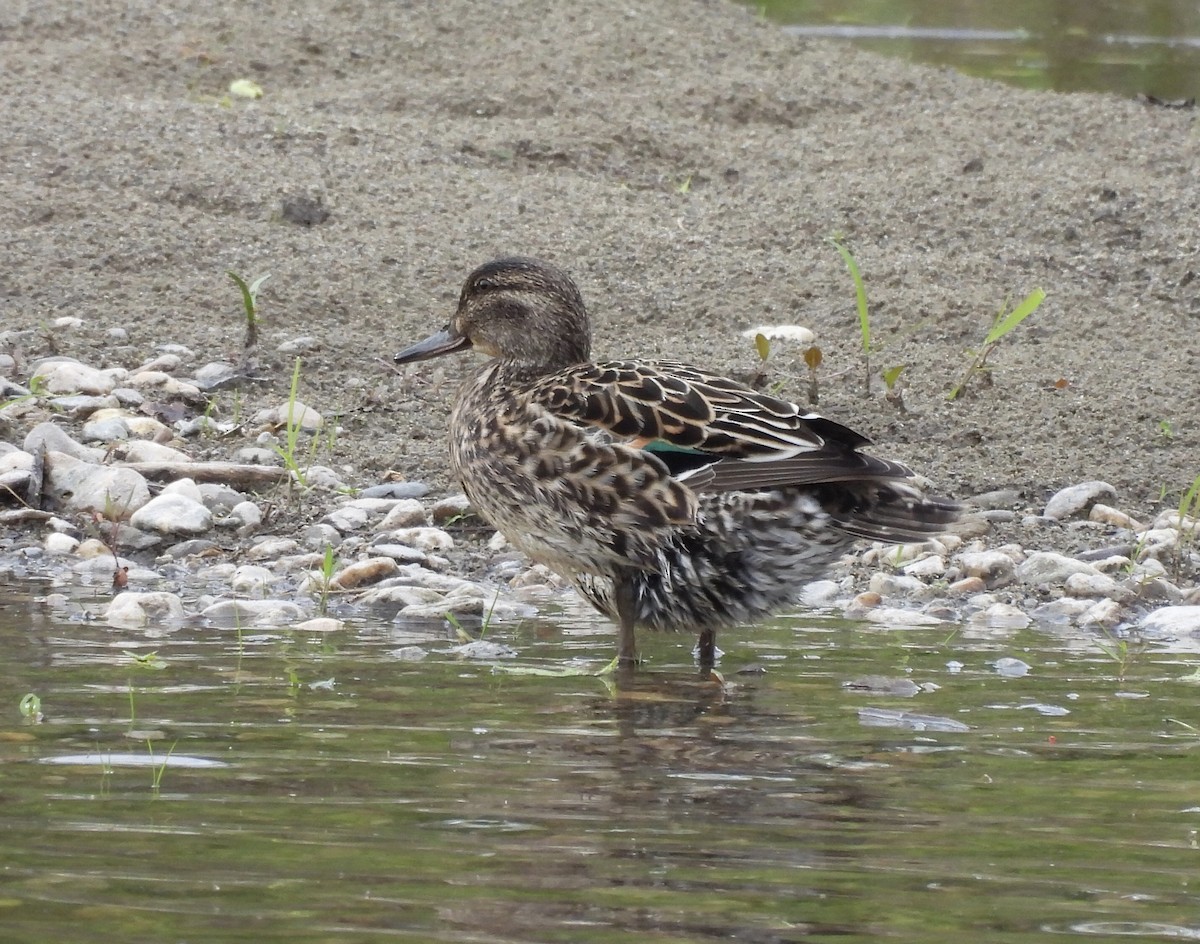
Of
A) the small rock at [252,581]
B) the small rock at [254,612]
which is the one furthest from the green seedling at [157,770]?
the small rock at [252,581]

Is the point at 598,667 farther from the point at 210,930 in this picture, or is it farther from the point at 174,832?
the point at 210,930

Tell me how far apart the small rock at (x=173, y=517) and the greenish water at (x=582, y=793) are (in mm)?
1025

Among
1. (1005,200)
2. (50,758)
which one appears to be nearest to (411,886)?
(50,758)

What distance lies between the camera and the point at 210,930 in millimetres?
2658

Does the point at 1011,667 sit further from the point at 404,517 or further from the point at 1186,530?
the point at 404,517

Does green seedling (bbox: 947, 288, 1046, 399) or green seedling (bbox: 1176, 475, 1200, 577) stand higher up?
green seedling (bbox: 947, 288, 1046, 399)

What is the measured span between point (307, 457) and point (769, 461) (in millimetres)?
2393

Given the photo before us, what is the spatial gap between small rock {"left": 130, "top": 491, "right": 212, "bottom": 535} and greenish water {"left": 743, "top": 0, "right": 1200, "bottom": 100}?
8.63 metres

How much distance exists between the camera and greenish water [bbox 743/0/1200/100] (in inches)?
552

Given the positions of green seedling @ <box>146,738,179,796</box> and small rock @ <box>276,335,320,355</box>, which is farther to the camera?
small rock @ <box>276,335,320,355</box>

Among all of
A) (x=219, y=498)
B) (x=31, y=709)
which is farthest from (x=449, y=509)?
(x=31, y=709)

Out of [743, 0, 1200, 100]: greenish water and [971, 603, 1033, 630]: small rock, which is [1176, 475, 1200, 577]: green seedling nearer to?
[971, 603, 1033, 630]: small rock

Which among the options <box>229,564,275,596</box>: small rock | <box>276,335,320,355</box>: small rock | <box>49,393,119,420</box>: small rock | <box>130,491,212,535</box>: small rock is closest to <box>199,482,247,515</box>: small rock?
<box>130,491,212,535</box>: small rock

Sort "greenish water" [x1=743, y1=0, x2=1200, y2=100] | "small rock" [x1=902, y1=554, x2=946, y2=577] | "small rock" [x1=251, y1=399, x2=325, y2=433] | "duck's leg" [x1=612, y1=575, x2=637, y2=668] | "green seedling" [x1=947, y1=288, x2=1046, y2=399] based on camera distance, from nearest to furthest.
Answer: "duck's leg" [x1=612, y1=575, x2=637, y2=668], "small rock" [x1=902, y1=554, x2=946, y2=577], "green seedling" [x1=947, y1=288, x2=1046, y2=399], "small rock" [x1=251, y1=399, x2=325, y2=433], "greenish water" [x1=743, y1=0, x2=1200, y2=100]
